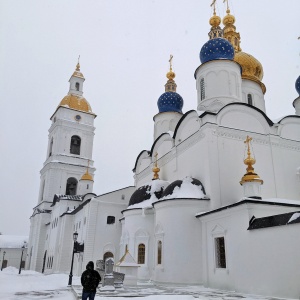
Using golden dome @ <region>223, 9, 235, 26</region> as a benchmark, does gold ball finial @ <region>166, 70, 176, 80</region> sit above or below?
below

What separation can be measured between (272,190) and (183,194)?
4477mm

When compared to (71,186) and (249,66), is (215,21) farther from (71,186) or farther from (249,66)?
(71,186)

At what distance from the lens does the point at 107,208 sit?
2328 centimetres

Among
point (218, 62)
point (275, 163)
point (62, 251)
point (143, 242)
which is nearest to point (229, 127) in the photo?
point (275, 163)

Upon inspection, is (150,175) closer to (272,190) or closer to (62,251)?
(272,190)

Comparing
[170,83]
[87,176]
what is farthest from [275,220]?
[87,176]

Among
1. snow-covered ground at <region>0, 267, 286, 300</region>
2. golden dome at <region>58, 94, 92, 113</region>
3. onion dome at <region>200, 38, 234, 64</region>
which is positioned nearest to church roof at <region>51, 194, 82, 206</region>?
golden dome at <region>58, 94, 92, 113</region>

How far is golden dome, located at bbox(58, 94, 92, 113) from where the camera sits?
116ft

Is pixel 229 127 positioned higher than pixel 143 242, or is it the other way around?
pixel 229 127

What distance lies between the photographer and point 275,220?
389 inches

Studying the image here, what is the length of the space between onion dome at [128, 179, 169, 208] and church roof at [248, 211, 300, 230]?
653 centimetres

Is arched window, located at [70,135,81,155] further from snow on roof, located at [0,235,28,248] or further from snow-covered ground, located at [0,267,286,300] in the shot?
snow on roof, located at [0,235,28,248]

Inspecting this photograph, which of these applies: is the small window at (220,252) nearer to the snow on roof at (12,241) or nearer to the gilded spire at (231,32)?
the gilded spire at (231,32)

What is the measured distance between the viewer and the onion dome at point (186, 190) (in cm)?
1407
